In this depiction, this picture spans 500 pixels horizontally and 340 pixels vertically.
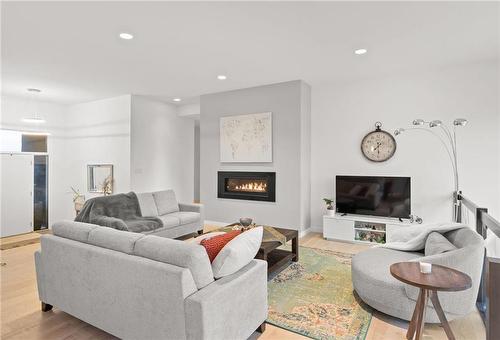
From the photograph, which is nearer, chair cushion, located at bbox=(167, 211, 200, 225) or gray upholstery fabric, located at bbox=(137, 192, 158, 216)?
gray upholstery fabric, located at bbox=(137, 192, 158, 216)

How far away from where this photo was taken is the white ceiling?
9.09 feet

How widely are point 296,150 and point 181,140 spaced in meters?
3.49

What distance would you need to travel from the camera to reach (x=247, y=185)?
5.74 meters

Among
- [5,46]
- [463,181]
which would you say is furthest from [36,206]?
[463,181]

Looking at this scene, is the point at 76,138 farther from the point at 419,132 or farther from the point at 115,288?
the point at 419,132

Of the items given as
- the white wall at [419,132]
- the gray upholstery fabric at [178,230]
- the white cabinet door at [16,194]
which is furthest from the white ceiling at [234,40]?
the gray upholstery fabric at [178,230]

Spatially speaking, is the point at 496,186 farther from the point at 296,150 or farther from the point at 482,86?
the point at 296,150

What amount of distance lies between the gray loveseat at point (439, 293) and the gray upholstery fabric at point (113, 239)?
2.01 metres

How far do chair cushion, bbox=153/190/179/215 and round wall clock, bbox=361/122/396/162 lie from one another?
3.63m

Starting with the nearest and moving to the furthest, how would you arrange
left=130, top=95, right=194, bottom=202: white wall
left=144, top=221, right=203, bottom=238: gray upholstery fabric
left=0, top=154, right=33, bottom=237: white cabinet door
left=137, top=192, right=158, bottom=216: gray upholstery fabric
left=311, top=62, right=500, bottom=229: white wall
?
left=311, top=62, right=500, bottom=229: white wall < left=144, top=221, right=203, bottom=238: gray upholstery fabric < left=137, top=192, right=158, bottom=216: gray upholstery fabric < left=0, top=154, right=33, bottom=237: white cabinet door < left=130, top=95, right=194, bottom=202: white wall

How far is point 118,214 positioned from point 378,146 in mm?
4471

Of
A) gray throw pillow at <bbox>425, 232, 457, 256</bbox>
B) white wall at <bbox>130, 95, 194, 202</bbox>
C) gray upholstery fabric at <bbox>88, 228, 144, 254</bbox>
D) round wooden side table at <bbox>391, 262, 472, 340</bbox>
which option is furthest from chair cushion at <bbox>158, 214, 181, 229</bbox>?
gray throw pillow at <bbox>425, 232, 457, 256</bbox>

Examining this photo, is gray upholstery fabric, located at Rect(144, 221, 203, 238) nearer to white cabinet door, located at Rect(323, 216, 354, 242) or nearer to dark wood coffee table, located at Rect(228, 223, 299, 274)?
dark wood coffee table, located at Rect(228, 223, 299, 274)

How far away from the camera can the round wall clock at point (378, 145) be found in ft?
15.9
